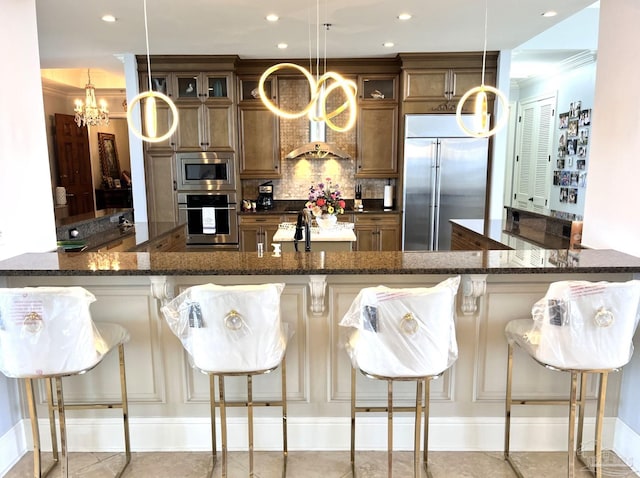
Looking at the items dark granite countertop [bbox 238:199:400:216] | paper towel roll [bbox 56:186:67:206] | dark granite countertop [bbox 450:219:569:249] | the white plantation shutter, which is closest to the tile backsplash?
dark granite countertop [bbox 238:199:400:216]

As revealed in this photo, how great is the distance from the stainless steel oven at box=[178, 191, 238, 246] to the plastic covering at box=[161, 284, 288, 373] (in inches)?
146

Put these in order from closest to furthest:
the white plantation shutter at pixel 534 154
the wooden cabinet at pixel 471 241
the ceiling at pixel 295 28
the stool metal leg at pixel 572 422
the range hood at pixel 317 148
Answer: the stool metal leg at pixel 572 422 → the wooden cabinet at pixel 471 241 → the ceiling at pixel 295 28 → the range hood at pixel 317 148 → the white plantation shutter at pixel 534 154

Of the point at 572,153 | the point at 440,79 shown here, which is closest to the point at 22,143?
the point at 440,79

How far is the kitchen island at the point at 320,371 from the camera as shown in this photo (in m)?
2.27

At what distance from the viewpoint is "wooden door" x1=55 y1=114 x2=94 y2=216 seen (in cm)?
803

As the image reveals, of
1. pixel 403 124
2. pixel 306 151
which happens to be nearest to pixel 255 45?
pixel 306 151

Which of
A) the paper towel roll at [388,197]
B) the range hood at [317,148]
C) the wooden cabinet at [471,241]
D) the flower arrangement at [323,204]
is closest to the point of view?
the wooden cabinet at [471,241]

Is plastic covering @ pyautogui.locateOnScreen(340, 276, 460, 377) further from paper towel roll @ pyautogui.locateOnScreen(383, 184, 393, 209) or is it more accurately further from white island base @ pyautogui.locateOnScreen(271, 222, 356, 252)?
paper towel roll @ pyautogui.locateOnScreen(383, 184, 393, 209)

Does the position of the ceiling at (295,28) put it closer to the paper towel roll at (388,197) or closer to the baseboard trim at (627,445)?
the paper towel roll at (388,197)

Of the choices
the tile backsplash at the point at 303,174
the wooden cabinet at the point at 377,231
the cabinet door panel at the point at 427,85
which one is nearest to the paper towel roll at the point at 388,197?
the tile backsplash at the point at 303,174

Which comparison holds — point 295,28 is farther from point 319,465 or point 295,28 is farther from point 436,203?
point 319,465

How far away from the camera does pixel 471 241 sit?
3.98 m

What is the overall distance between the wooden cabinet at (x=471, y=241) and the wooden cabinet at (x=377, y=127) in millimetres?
1412

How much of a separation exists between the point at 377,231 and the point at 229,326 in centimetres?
390
